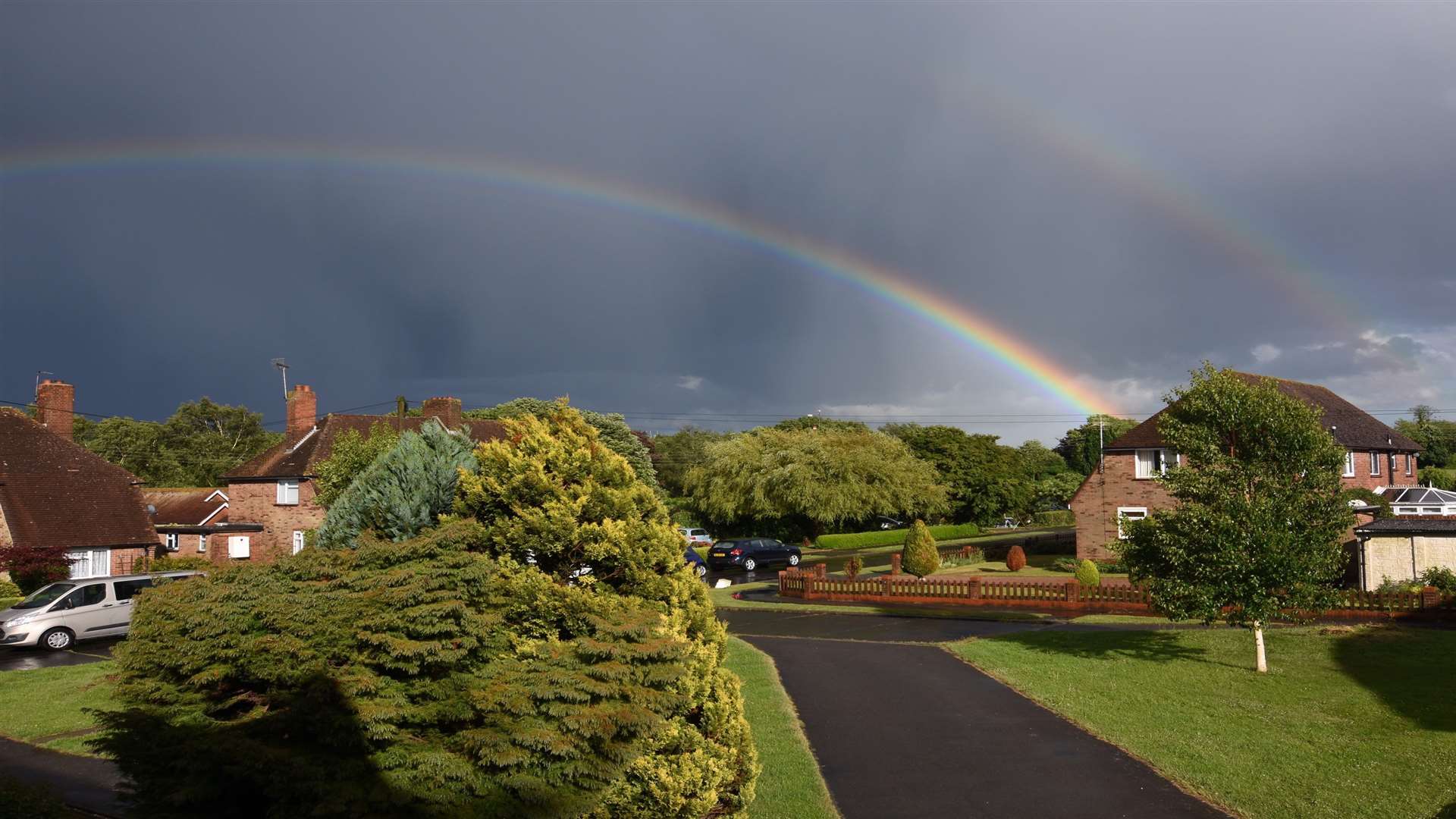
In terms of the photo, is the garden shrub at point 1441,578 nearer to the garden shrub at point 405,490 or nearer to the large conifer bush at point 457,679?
the large conifer bush at point 457,679

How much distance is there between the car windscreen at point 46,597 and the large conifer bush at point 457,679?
61.8 feet

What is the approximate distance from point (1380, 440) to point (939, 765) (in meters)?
47.4

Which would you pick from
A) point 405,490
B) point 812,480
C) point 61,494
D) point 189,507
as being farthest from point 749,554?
point 405,490

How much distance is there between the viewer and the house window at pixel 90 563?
112 feet

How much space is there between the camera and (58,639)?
22.7 m

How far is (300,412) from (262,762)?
46.6m

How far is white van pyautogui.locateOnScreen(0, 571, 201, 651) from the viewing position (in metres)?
22.3

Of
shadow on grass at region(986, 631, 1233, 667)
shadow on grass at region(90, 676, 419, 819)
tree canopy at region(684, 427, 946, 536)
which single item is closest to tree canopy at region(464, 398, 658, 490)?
tree canopy at region(684, 427, 946, 536)

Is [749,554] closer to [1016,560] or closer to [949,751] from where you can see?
[1016,560]

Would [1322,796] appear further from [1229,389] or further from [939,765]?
[1229,389]

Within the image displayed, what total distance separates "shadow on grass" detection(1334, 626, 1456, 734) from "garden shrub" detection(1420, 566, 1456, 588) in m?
4.12

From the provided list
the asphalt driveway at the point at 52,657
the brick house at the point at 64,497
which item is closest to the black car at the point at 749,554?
the brick house at the point at 64,497

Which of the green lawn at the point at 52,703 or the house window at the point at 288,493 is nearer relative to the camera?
the green lawn at the point at 52,703

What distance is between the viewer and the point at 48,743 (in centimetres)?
1278
